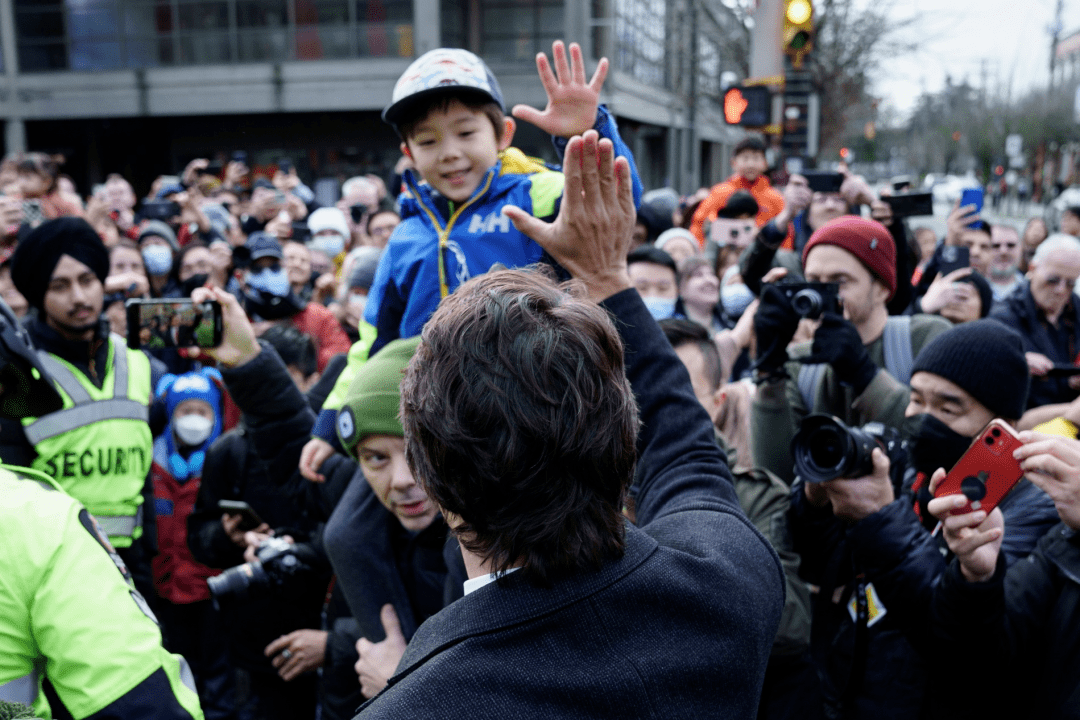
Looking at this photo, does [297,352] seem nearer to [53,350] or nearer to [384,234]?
[53,350]

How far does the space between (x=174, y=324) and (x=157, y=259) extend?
4.49m

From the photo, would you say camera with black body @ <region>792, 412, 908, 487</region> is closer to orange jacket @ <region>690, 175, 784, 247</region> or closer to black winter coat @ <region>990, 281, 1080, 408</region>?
black winter coat @ <region>990, 281, 1080, 408</region>

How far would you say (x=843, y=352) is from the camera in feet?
9.73

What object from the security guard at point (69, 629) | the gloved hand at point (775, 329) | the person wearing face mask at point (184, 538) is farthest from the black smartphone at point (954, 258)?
the security guard at point (69, 629)

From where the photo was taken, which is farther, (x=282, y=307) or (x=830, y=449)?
(x=282, y=307)

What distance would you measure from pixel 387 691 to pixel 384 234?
21.8 ft

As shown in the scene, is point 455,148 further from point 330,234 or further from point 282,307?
point 330,234

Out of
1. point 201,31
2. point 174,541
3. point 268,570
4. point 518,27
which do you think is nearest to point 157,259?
point 174,541

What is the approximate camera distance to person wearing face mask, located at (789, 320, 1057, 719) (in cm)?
221

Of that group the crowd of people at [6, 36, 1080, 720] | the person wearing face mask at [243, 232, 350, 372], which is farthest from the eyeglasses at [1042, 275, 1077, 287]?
the person wearing face mask at [243, 232, 350, 372]

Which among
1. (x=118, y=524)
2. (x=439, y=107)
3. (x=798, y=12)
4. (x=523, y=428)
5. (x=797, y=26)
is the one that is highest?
(x=798, y=12)

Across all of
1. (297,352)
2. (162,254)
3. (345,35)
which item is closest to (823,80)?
(345,35)

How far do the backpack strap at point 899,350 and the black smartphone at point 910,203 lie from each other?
3.19 feet

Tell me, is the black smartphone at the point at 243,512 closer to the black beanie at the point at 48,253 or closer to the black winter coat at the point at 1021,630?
the black beanie at the point at 48,253
